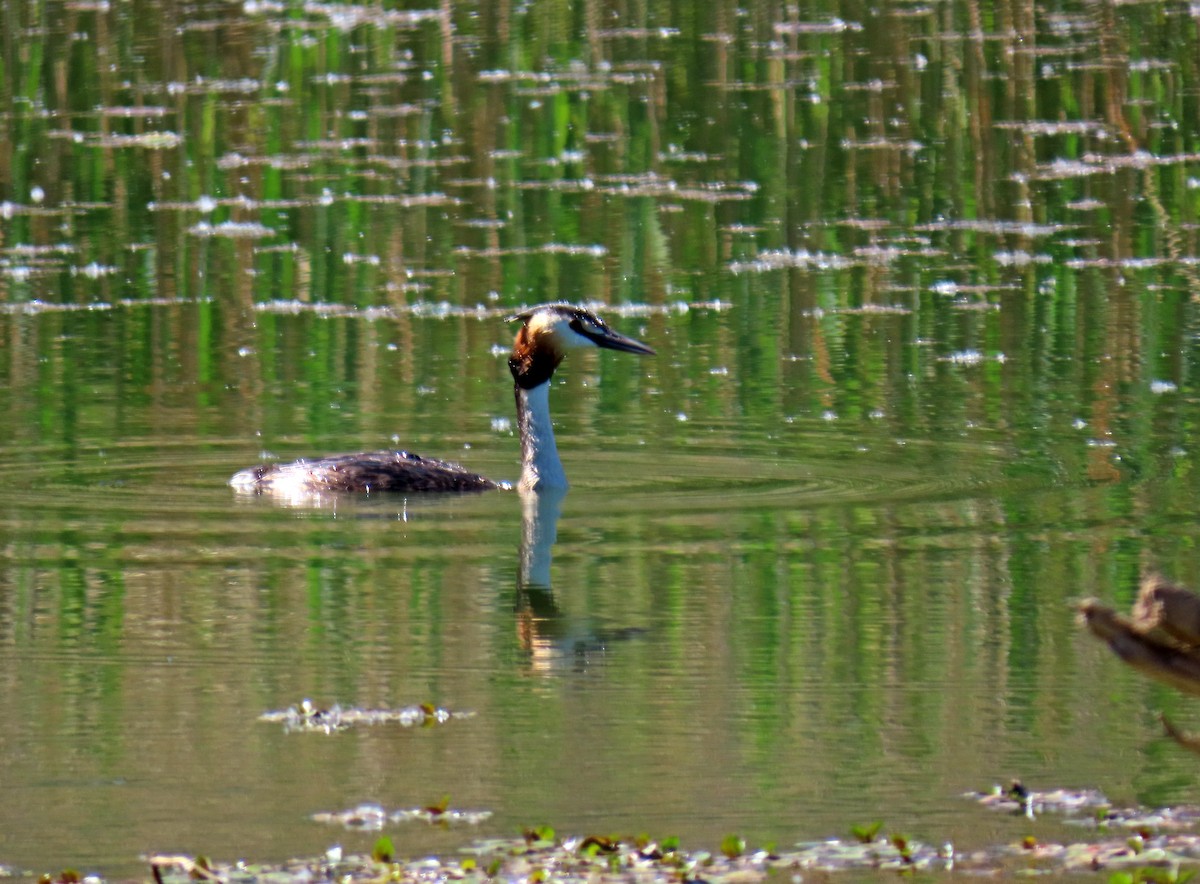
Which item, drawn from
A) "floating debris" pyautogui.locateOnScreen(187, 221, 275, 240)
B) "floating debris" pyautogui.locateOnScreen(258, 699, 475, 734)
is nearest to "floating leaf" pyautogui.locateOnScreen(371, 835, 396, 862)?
"floating debris" pyautogui.locateOnScreen(258, 699, 475, 734)

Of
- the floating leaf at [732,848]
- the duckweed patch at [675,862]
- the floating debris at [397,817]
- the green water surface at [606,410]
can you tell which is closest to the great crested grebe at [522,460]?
the green water surface at [606,410]

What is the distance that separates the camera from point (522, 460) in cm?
1209

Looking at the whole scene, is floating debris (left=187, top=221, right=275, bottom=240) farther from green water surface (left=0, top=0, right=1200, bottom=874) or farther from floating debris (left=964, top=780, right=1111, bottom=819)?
floating debris (left=964, top=780, right=1111, bottom=819)

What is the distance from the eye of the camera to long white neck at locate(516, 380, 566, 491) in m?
11.8

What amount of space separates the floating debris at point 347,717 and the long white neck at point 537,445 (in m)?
4.11

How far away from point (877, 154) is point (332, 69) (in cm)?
675

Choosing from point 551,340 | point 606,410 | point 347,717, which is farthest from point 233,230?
point 347,717

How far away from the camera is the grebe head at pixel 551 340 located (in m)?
12.4

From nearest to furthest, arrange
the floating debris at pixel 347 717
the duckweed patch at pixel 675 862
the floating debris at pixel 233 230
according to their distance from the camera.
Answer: the duckweed patch at pixel 675 862 < the floating debris at pixel 347 717 < the floating debris at pixel 233 230

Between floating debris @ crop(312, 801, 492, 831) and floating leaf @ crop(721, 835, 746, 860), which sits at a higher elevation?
floating leaf @ crop(721, 835, 746, 860)

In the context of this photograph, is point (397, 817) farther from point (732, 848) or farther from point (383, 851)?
point (732, 848)

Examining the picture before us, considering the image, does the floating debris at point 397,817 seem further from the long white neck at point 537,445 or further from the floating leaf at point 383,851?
the long white neck at point 537,445

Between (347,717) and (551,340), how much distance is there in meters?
5.12

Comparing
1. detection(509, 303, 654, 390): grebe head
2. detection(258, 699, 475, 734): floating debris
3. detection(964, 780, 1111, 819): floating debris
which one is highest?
detection(509, 303, 654, 390): grebe head
